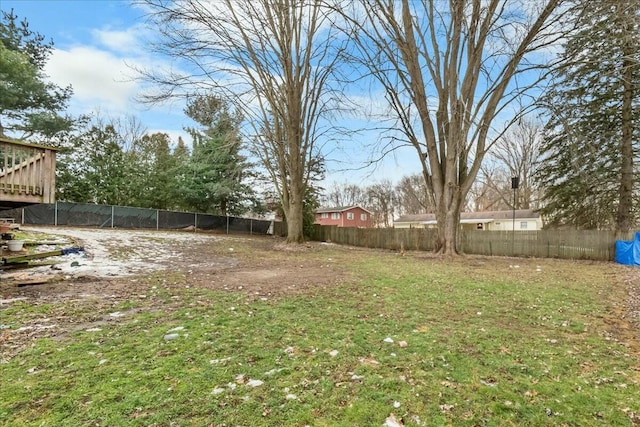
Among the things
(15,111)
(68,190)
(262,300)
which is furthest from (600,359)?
(68,190)

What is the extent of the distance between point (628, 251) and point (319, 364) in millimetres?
13761

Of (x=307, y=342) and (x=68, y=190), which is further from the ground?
(x=68, y=190)

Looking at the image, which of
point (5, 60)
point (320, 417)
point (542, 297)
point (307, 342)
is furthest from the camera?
point (5, 60)

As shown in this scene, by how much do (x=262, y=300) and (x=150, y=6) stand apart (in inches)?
424

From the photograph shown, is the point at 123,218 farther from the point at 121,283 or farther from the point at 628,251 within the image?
the point at 628,251

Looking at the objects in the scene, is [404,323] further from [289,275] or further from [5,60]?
[5,60]

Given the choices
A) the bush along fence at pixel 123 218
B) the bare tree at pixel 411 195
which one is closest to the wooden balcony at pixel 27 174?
the bush along fence at pixel 123 218

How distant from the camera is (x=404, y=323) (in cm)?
381

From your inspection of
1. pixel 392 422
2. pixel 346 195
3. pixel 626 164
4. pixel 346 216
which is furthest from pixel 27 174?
pixel 346 195

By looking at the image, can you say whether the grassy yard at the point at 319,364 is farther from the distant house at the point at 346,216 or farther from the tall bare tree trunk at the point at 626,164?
the distant house at the point at 346,216

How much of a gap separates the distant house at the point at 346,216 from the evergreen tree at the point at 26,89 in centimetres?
2715

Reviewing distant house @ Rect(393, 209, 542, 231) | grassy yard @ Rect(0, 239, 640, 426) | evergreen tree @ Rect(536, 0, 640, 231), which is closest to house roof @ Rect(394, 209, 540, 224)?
distant house @ Rect(393, 209, 542, 231)

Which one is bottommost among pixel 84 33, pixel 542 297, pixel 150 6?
pixel 542 297

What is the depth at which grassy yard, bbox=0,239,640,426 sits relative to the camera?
78.6 inches
